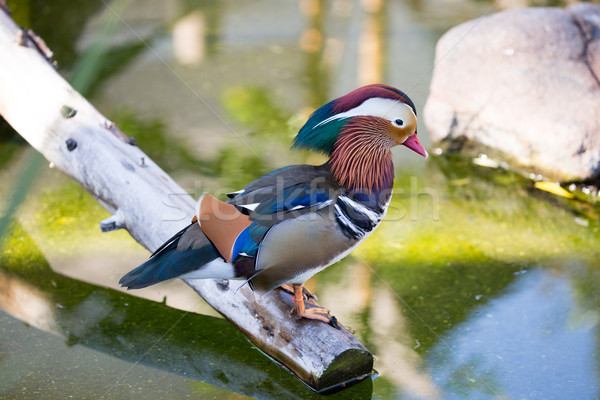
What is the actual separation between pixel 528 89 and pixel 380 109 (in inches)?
73.1

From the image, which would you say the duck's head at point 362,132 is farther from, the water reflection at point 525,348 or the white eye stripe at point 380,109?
the water reflection at point 525,348

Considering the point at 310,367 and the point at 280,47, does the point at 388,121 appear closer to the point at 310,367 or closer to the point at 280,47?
the point at 310,367

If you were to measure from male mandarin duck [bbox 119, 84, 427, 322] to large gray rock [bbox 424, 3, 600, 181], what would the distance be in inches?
64.8

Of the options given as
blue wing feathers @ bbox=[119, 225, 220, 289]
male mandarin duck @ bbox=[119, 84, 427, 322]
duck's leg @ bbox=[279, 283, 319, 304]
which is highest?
blue wing feathers @ bbox=[119, 225, 220, 289]

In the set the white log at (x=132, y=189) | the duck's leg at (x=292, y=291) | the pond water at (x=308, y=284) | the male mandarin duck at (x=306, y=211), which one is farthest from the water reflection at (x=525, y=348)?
the male mandarin duck at (x=306, y=211)

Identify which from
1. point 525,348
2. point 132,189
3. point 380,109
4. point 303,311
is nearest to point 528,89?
point 525,348

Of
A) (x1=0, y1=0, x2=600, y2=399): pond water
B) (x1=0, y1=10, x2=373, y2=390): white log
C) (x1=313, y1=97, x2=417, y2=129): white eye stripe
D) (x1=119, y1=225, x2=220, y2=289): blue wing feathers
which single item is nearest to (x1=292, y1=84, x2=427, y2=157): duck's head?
(x1=313, y1=97, x2=417, y2=129): white eye stripe

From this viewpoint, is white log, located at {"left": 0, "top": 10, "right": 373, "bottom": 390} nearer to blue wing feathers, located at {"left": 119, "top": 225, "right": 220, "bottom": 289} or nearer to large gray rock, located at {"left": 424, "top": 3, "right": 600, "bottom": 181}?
blue wing feathers, located at {"left": 119, "top": 225, "right": 220, "bottom": 289}

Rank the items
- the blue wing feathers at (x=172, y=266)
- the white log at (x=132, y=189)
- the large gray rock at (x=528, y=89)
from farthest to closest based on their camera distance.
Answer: the large gray rock at (x=528, y=89), the white log at (x=132, y=189), the blue wing feathers at (x=172, y=266)

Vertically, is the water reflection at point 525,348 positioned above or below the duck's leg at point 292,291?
below

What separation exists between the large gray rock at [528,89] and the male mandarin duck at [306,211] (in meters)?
1.65

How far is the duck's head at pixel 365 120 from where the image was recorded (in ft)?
7.02

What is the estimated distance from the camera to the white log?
2229mm

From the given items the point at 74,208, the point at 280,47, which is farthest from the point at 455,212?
the point at 280,47
